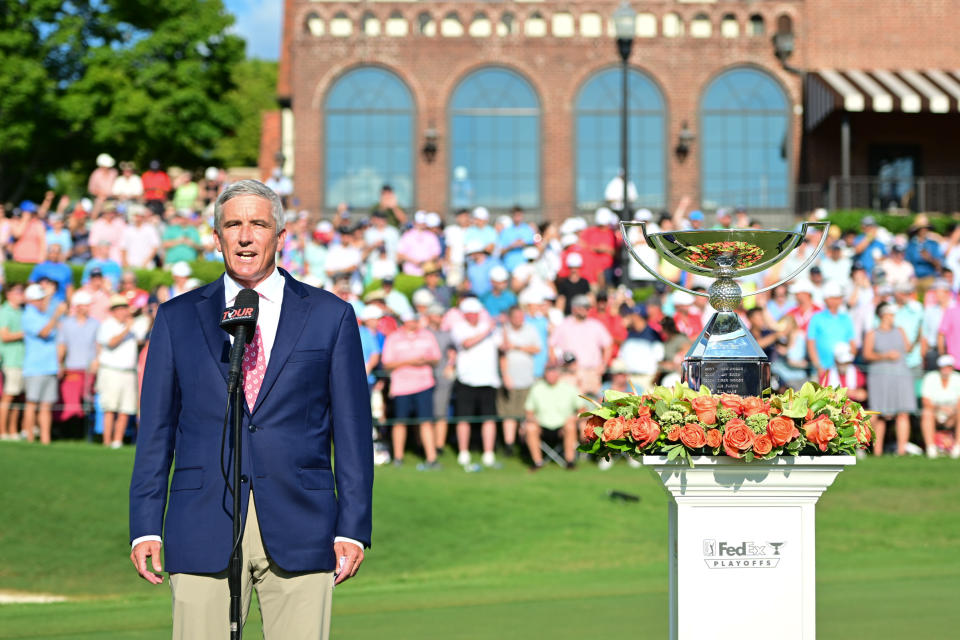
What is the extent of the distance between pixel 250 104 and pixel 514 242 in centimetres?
6082

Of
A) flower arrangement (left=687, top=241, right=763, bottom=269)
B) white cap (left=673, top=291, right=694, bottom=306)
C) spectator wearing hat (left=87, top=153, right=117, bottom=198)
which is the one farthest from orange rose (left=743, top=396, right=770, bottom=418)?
spectator wearing hat (left=87, top=153, right=117, bottom=198)

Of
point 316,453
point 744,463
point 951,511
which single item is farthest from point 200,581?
point 951,511

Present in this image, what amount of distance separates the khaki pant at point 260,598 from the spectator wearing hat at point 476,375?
36.8ft

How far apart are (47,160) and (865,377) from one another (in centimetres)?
3638

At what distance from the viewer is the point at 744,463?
16.0ft

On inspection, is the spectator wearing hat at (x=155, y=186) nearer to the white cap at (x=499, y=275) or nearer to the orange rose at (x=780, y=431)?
the white cap at (x=499, y=275)

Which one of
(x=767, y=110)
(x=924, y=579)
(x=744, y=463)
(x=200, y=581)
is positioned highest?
(x=767, y=110)

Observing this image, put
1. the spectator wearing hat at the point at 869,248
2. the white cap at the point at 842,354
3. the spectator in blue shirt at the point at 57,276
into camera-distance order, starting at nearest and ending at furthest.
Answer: the white cap at the point at 842,354 < the spectator in blue shirt at the point at 57,276 < the spectator wearing hat at the point at 869,248

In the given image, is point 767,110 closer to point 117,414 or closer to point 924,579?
point 117,414

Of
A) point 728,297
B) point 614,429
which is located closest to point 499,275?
point 728,297

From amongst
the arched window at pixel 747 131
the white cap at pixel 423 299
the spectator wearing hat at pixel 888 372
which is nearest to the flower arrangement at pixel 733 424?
the white cap at pixel 423 299

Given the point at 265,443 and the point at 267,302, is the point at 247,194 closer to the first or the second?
the point at 267,302

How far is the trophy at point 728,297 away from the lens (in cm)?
509

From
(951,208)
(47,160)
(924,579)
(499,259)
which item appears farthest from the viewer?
(47,160)
